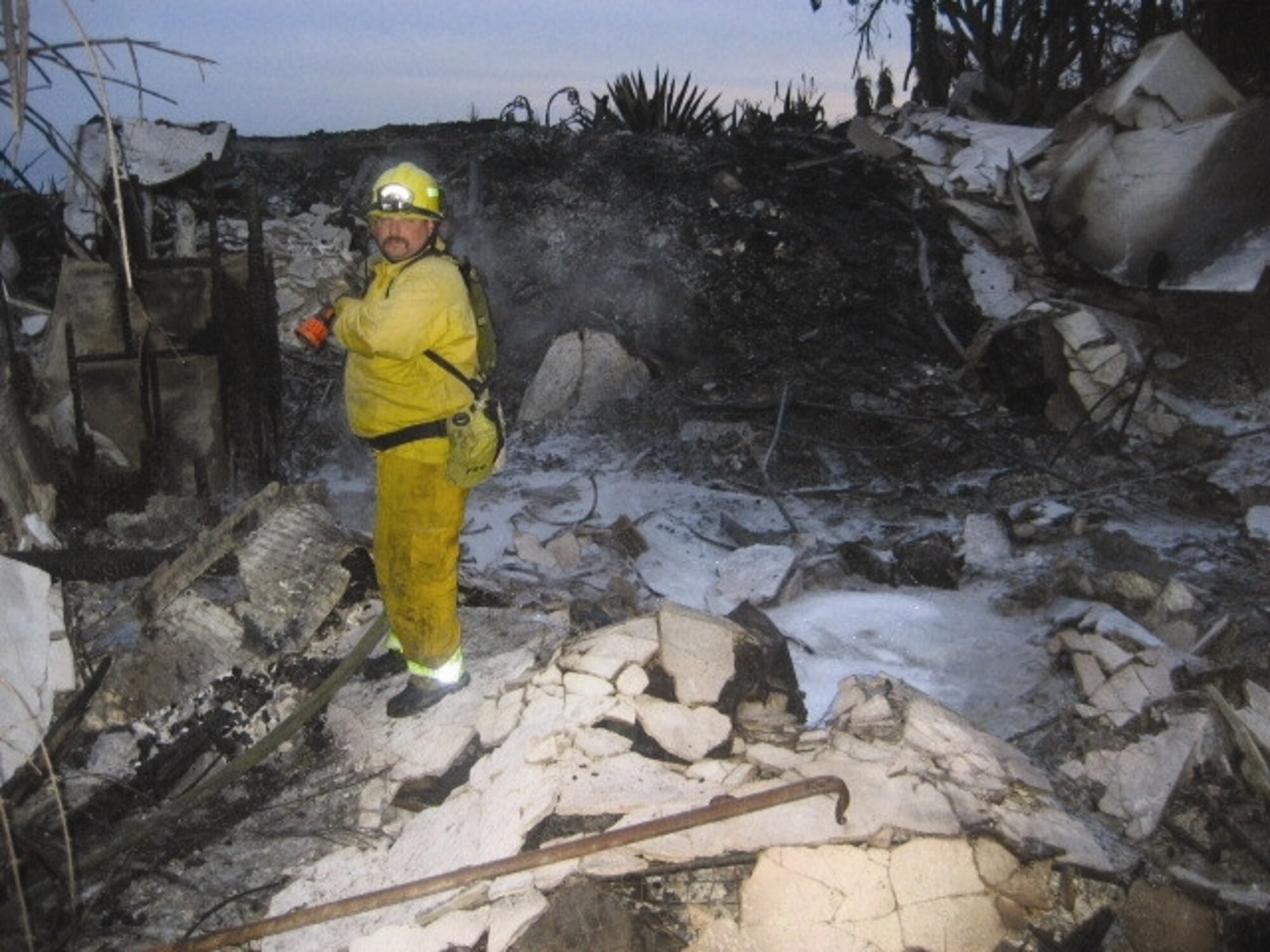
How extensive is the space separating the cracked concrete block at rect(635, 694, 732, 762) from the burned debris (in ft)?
0.05

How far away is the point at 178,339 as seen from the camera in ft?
17.0

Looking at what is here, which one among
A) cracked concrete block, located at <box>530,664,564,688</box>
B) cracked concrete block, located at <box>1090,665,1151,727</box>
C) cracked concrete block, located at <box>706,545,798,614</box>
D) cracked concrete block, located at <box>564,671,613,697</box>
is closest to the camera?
cracked concrete block, located at <box>564,671,613,697</box>

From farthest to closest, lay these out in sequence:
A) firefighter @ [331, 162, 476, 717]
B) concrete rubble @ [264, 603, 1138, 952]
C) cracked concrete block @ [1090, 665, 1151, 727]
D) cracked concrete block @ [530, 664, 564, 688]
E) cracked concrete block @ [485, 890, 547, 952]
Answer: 1. cracked concrete block @ [1090, 665, 1151, 727]
2. cracked concrete block @ [530, 664, 564, 688]
3. firefighter @ [331, 162, 476, 717]
4. concrete rubble @ [264, 603, 1138, 952]
5. cracked concrete block @ [485, 890, 547, 952]

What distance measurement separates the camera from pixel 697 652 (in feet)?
11.3

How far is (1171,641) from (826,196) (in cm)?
628

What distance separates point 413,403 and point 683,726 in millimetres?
1480

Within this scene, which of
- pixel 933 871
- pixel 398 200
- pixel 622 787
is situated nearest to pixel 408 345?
pixel 398 200

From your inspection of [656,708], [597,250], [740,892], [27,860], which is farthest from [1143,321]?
[27,860]

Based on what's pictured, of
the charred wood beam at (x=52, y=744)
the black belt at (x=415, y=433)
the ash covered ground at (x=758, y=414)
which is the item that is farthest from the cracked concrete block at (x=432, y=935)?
the black belt at (x=415, y=433)

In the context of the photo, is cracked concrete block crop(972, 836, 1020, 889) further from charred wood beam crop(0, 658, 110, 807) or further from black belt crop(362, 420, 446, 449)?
charred wood beam crop(0, 658, 110, 807)

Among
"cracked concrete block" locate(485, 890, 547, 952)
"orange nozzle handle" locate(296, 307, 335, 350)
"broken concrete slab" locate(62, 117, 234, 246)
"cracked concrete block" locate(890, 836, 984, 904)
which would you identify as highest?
"broken concrete slab" locate(62, 117, 234, 246)

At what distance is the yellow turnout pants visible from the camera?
11.5 feet

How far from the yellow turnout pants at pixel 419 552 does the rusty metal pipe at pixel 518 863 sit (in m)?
1.09

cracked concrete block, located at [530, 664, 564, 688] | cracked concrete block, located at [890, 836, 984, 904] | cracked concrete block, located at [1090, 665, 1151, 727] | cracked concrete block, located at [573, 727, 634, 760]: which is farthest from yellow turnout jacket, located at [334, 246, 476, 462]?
cracked concrete block, located at [1090, 665, 1151, 727]
